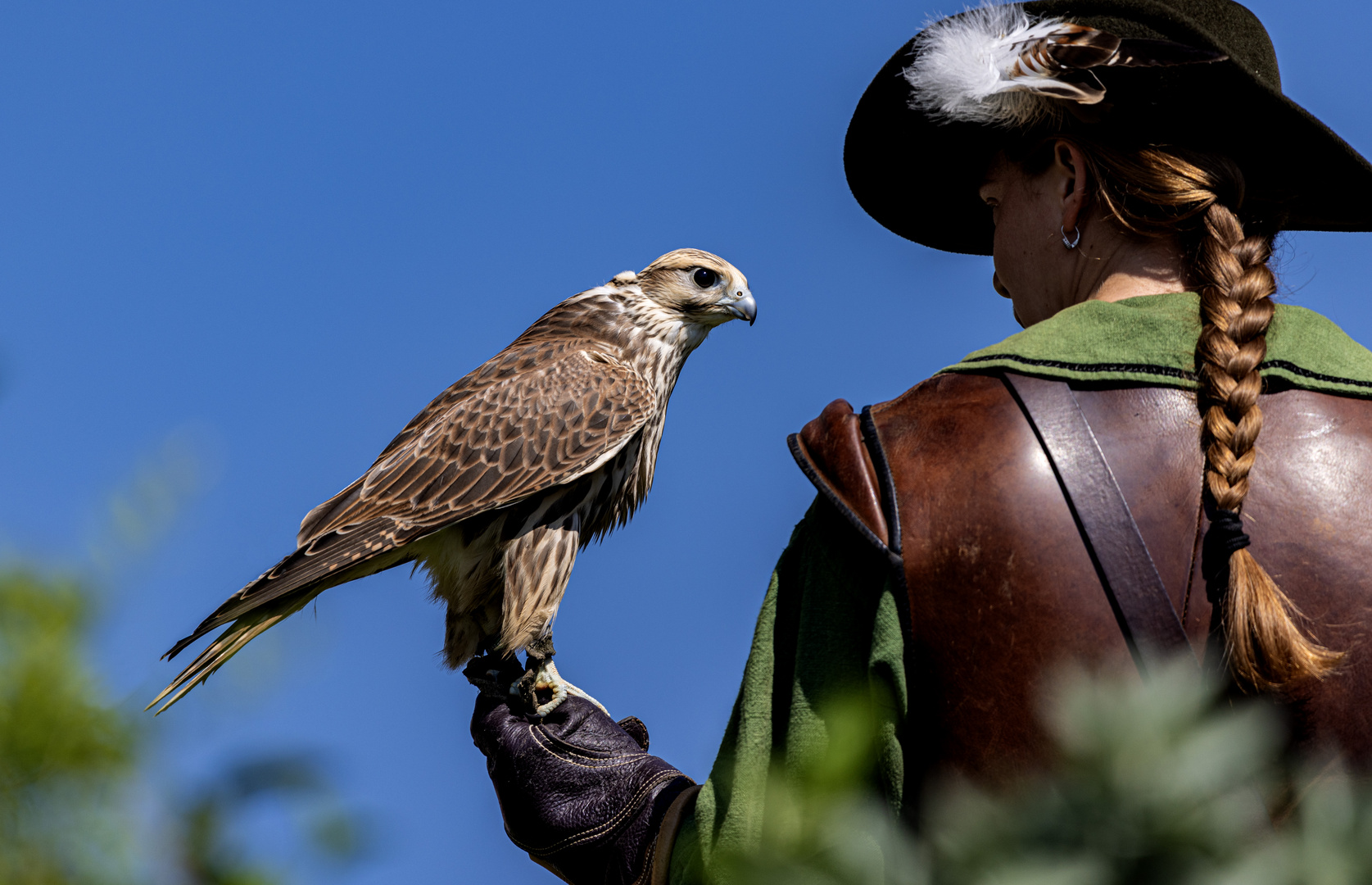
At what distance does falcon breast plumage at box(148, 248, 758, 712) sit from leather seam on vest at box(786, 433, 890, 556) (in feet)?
5.69

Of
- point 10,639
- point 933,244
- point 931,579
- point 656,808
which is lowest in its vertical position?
point 656,808

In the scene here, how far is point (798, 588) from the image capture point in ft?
6.58

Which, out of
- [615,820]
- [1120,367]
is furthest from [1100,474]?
[615,820]

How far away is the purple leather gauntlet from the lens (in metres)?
2.41

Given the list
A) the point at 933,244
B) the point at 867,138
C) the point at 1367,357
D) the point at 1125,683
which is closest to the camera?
the point at 1125,683

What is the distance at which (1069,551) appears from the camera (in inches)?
69.7

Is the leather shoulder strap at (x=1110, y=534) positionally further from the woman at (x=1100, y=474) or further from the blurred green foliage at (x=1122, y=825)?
the blurred green foliage at (x=1122, y=825)

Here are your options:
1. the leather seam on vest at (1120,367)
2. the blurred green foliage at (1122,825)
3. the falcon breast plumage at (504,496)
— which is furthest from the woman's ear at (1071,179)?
the falcon breast plumage at (504,496)

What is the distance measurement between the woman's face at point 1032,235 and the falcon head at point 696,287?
221 cm

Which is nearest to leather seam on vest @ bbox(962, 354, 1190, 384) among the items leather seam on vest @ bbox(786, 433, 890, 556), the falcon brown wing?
leather seam on vest @ bbox(786, 433, 890, 556)

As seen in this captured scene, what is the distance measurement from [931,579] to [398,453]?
2.72m

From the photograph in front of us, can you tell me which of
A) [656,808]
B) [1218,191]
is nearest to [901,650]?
[656,808]

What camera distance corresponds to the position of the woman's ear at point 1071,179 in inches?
87.8

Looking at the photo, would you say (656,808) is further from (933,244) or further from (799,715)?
(933,244)
